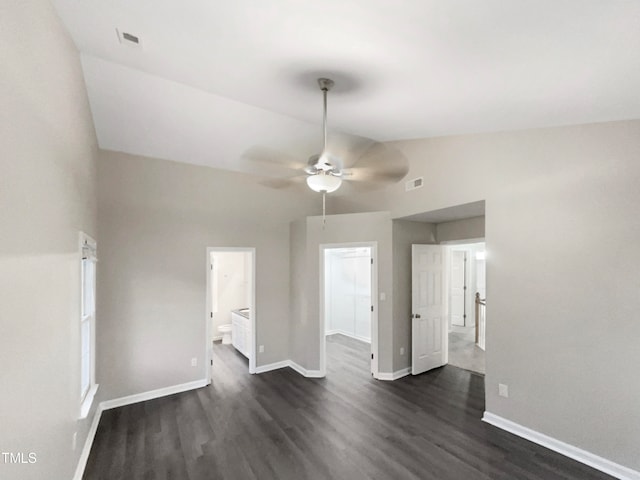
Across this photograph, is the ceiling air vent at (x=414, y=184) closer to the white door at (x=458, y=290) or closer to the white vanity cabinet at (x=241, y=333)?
the white vanity cabinet at (x=241, y=333)

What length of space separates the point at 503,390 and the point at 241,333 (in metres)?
4.29

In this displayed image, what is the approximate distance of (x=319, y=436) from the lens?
10.3 feet

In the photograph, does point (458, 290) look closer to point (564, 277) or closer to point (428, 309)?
point (428, 309)

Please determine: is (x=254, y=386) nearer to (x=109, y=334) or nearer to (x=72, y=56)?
(x=109, y=334)


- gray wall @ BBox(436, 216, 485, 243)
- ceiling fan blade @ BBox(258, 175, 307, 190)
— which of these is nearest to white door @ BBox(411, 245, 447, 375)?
gray wall @ BBox(436, 216, 485, 243)

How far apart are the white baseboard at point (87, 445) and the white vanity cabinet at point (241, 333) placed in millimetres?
2193

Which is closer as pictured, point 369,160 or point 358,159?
point 369,160

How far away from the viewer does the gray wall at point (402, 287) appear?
15.2 ft

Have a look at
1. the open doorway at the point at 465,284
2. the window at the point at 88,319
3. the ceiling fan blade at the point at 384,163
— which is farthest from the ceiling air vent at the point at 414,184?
the open doorway at the point at 465,284

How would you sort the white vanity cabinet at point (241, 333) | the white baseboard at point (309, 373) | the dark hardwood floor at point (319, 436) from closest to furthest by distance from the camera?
the dark hardwood floor at point (319, 436), the white baseboard at point (309, 373), the white vanity cabinet at point (241, 333)

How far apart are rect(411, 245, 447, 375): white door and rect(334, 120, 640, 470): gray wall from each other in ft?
4.70

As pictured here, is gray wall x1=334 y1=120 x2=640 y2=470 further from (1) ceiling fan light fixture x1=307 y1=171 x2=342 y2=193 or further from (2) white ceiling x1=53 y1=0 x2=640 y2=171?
(1) ceiling fan light fixture x1=307 y1=171 x2=342 y2=193

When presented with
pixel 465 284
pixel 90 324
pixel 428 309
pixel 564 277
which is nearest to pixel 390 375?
pixel 428 309

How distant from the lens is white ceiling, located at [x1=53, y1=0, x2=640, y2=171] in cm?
153
